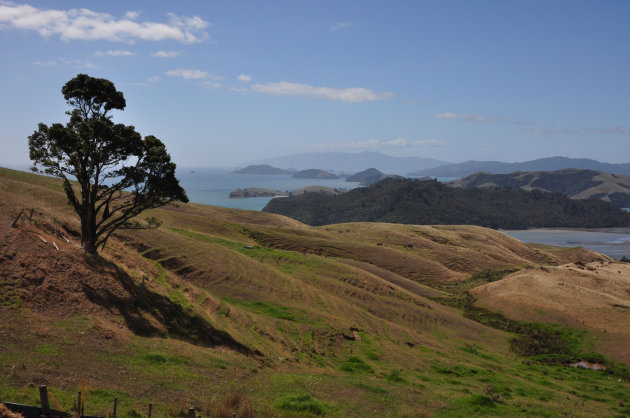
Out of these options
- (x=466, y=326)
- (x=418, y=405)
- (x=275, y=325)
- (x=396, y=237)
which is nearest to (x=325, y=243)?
(x=396, y=237)

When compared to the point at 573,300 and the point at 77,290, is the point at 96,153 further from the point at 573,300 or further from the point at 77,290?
the point at 573,300

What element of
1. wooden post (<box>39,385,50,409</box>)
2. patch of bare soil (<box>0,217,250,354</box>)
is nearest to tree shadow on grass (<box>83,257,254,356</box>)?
patch of bare soil (<box>0,217,250,354</box>)

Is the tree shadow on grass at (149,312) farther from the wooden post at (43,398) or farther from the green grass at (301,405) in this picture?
the wooden post at (43,398)

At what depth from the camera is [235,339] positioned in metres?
28.1

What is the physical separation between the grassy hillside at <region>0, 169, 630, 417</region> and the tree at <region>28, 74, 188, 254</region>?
3.60m

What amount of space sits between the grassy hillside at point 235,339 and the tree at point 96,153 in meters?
3.60

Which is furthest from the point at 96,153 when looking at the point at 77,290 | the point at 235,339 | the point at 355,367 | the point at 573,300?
the point at 573,300

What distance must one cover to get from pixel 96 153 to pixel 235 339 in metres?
15.1

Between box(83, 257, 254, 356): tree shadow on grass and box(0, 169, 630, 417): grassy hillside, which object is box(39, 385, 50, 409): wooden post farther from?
box(83, 257, 254, 356): tree shadow on grass

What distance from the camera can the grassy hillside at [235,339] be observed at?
Result: 57.8ft

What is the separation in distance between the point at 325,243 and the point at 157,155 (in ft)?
187

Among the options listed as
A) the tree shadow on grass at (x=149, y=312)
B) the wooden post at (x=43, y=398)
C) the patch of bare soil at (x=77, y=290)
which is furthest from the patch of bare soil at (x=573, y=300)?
the wooden post at (x=43, y=398)

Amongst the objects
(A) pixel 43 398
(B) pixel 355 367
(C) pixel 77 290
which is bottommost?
(B) pixel 355 367

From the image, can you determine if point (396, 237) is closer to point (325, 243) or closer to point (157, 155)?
point (325, 243)
